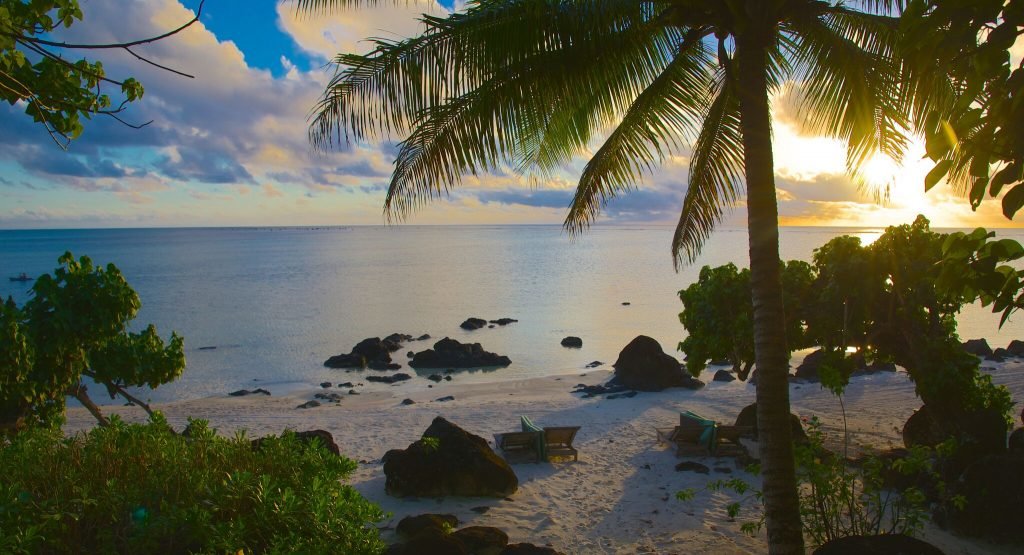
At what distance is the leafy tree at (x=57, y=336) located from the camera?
33.2 feet

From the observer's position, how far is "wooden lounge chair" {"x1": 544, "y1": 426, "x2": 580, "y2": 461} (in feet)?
43.1

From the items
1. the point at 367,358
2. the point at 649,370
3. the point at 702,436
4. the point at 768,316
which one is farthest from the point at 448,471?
the point at 367,358

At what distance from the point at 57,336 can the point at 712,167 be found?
1064 cm

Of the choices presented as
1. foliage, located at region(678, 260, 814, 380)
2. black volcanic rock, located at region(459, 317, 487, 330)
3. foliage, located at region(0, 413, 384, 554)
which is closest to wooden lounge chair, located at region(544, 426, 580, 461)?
foliage, located at region(678, 260, 814, 380)

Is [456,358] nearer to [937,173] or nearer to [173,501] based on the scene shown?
[173,501]

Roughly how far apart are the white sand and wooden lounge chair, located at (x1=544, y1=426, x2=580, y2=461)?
1.07 ft

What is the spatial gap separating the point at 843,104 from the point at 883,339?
207 inches

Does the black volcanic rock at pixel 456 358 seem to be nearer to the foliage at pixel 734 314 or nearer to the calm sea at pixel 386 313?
the calm sea at pixel 386 313

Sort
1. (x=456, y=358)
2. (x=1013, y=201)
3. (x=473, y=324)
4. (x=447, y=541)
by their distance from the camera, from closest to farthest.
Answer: (x=1013, y=201) → (x=447, y=541) → (x=456, y=358) → (x=473, y=324)

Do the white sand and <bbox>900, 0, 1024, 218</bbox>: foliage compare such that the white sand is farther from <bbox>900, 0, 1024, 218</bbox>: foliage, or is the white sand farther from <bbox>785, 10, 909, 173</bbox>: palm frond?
<bbox>900, 0, 1024, 218</bbox>: foliage

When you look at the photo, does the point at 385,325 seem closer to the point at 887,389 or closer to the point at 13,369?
the point at 887,389

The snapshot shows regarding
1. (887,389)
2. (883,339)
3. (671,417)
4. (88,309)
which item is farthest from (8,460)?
(887,389)

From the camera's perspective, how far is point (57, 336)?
424 inches

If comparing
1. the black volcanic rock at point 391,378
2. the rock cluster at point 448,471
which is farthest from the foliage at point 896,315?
the black volcanic rock at point 391,378
